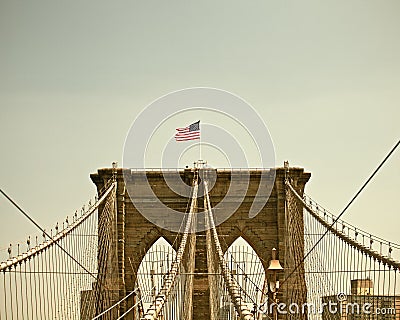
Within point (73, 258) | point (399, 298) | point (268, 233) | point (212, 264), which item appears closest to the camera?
point (399, 298)

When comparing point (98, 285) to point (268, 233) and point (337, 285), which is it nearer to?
point (268, 233)

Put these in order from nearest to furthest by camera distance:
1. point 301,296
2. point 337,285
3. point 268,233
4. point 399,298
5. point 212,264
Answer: point 399,298
point 337,285
point 212,264
point 301,296
point 268,233

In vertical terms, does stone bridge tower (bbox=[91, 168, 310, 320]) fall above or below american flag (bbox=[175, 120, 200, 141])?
below

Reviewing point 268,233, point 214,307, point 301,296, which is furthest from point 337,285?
point 268,233

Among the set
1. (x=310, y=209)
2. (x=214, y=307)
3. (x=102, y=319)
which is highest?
(x=310, y=209)

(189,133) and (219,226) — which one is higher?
(189,133)

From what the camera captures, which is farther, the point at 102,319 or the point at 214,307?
the point at 102,319

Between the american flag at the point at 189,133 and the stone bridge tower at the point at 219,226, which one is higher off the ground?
the american flag at the point at 189,133

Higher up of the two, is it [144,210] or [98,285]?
[144,210]
